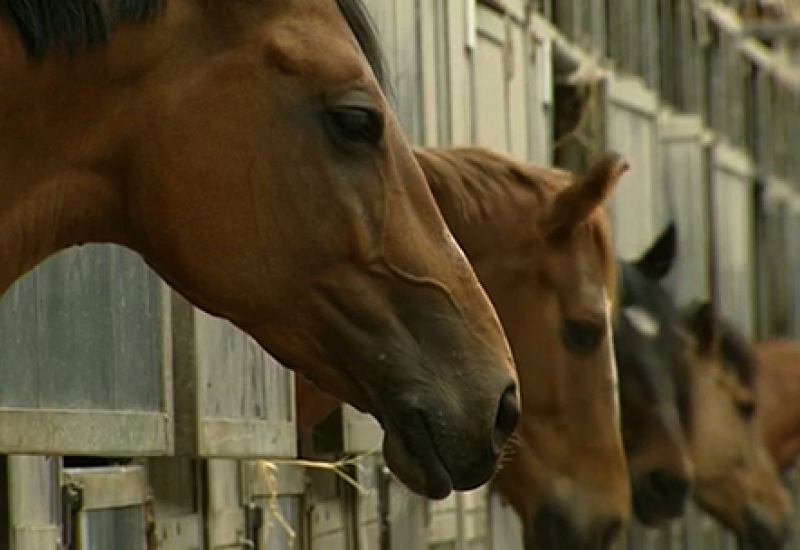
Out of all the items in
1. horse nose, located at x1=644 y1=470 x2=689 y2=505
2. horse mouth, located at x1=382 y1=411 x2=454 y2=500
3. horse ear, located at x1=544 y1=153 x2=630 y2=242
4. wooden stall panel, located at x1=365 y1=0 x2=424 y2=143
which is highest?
wooden stall panel, located at x1=365 y1=0 x2=424 y2=143

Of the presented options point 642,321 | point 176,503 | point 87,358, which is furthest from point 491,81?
point 87,358

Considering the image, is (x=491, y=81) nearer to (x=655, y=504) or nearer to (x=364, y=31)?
(x=655, y=504)

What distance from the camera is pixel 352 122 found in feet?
13.8

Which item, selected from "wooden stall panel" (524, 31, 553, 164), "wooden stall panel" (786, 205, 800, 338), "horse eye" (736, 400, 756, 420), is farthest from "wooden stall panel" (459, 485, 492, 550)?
"wooden stall panel" (786, 205, 800, 338)

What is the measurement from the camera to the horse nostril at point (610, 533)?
25.9 ft

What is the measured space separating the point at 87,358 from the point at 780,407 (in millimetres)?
10833

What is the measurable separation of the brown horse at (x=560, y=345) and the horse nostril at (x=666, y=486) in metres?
2.09

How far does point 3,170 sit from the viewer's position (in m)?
4.01

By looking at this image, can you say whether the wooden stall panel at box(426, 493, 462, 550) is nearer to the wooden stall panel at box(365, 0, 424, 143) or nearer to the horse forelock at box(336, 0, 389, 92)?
the wooden stall panel at box(365, 0, 424, 143)

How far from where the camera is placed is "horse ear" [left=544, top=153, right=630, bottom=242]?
25.4 feet

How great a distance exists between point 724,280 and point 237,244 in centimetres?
1294

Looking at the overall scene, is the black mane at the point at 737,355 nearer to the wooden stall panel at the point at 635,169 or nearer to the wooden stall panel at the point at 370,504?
the wooden stall panel at the point at 635,169

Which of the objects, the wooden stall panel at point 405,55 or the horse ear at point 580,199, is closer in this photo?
the wooden stall panel at point 405,55

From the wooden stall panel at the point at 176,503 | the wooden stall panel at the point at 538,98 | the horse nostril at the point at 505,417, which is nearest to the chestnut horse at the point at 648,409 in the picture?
the wooden stall panel at the point at 538,98
